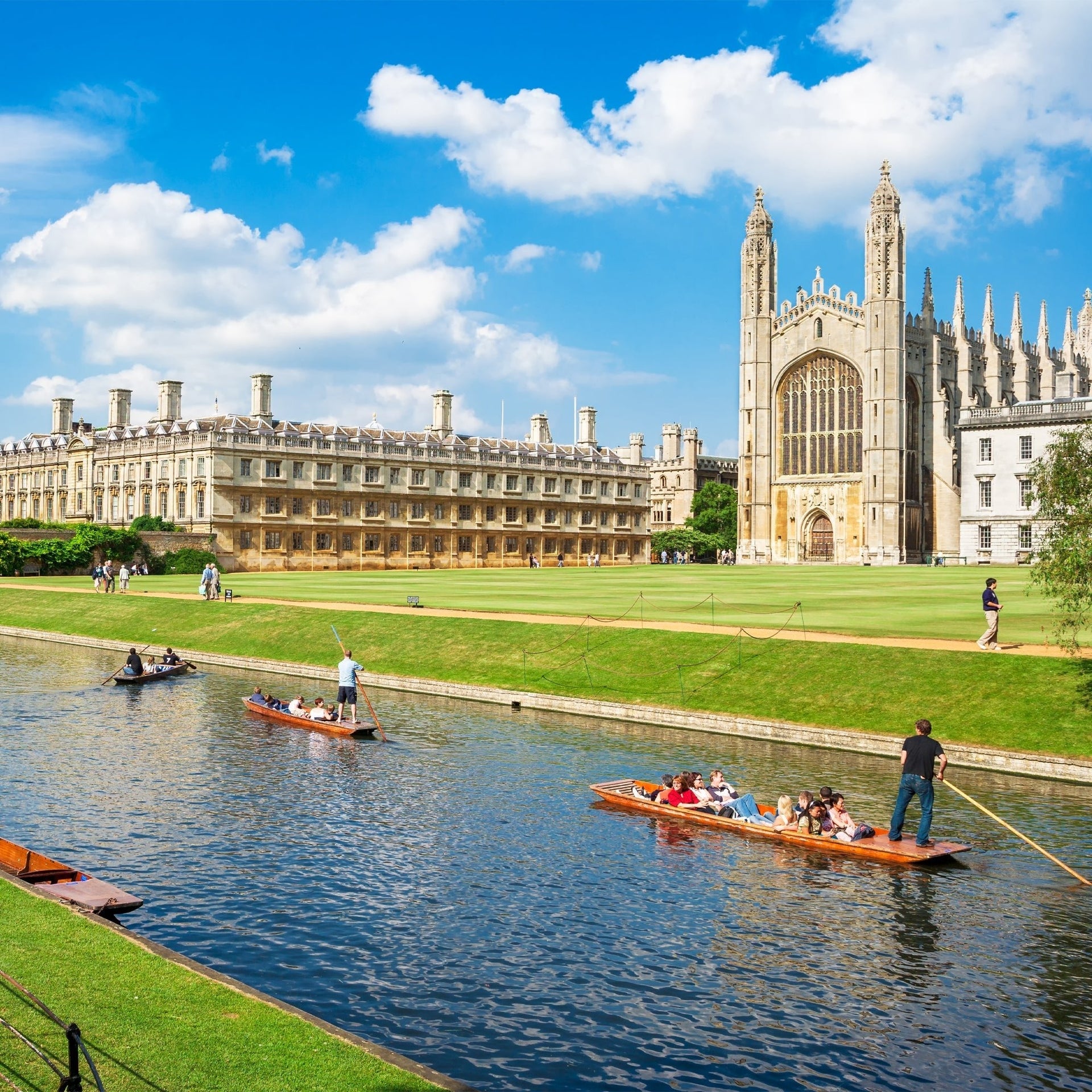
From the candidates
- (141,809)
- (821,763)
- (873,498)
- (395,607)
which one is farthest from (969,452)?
(141,809)

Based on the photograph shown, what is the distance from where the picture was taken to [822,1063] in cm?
1127

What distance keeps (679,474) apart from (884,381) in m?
44.7

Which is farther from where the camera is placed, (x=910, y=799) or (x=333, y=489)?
(x=333, y=489)

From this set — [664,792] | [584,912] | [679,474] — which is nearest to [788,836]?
[664,792]

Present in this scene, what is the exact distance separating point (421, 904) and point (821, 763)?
12.4 meters

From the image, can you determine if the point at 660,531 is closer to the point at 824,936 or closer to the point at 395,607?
the point at 395,607

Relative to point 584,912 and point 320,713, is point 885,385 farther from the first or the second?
point 584,912

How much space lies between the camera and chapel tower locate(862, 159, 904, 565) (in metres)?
106

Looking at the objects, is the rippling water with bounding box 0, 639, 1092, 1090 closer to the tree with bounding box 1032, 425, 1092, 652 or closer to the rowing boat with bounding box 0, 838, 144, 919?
the rowing boat with bounding box 0, 838, 144, 919

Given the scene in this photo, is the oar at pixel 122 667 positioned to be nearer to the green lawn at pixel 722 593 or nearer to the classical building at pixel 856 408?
the green lawn at pixel 722 593

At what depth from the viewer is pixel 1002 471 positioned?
87.8 meters

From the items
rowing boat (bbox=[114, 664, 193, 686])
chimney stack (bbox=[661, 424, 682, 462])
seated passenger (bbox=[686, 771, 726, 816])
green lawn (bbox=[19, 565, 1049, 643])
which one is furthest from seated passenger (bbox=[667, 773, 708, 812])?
chimney stack (bbox=[661, 424, 682, 462])

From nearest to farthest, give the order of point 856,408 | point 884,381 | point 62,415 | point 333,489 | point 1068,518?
point 1068,518
point 333,489
point 884,381
point 856,408
point 62,415

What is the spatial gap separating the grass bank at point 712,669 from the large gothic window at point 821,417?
76387mm
